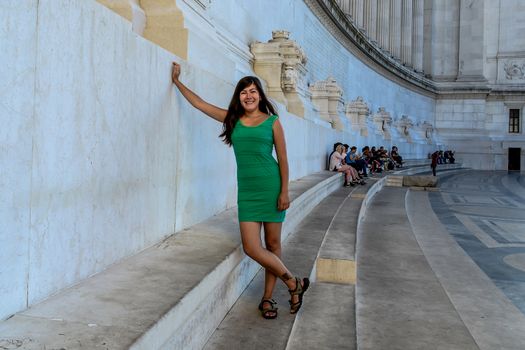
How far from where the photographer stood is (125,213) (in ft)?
9.39

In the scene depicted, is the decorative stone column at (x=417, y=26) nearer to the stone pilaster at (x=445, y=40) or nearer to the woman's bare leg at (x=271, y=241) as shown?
the stone pilaster at (x=445, y=40)

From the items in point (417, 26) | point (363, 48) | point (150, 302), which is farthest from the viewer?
point (417, 26)

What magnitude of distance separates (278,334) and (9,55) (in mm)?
2014

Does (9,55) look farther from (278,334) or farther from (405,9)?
(405,9)

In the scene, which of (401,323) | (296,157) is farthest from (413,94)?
(401,323)

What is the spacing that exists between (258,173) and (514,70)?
52.0m

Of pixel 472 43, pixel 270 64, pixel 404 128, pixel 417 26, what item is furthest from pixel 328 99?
pixel 472 43

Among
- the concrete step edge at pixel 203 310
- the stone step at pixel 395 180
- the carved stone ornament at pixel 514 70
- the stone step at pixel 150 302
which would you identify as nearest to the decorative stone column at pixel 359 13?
the stone step at pixel 395 180

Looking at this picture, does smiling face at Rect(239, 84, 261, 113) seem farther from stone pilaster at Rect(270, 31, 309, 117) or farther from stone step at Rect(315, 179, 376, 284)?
stone pilaster at Rect(270, 31, 309, 117)

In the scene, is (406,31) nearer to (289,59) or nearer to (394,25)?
(394,25)

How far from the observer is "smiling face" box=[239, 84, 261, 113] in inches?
122

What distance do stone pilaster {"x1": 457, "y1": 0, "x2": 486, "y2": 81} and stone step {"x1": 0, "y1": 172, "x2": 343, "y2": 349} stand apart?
48275mm

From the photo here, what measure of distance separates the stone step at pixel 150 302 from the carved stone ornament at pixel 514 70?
51469 millimetres

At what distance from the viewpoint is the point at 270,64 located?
10.5 metres
